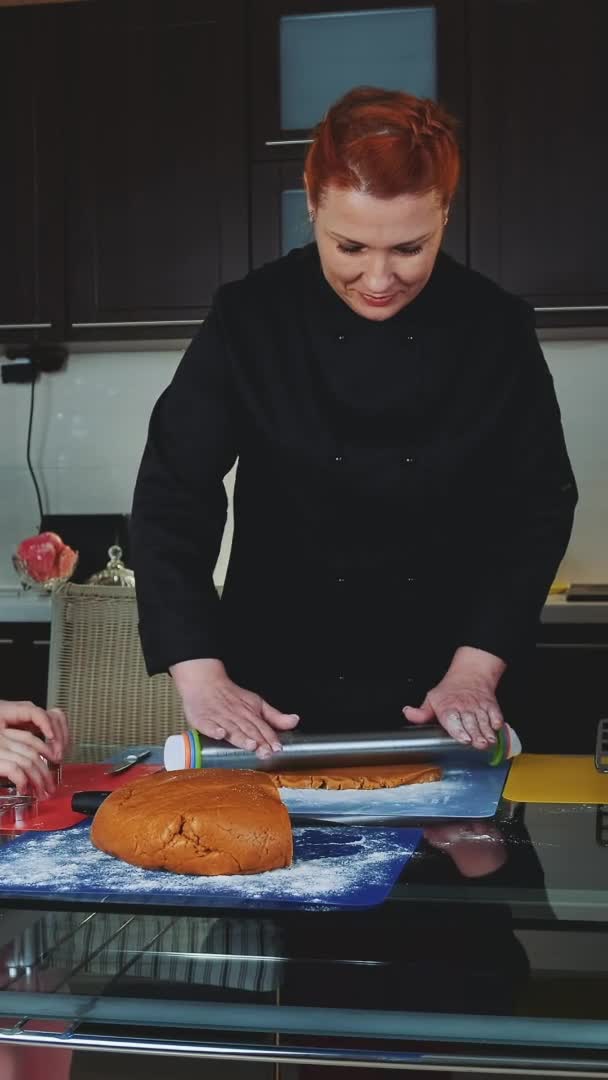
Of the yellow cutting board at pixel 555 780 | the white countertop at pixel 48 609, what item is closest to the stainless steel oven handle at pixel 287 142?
the white countertop at pixel 48 609

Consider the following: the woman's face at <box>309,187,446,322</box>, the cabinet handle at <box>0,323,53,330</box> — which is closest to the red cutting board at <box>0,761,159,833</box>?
the woman's face at <box>309,187,446,322</box>

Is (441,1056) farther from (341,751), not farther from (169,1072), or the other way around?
(341,751)

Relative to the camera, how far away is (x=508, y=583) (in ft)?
4.79

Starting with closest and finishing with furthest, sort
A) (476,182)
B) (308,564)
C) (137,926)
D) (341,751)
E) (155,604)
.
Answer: (137,926) → (341,751) → (155,604) → (308,564) → (476,182)

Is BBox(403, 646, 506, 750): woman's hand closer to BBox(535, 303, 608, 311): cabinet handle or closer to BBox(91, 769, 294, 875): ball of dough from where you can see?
BBox(91, 769, 294, 875): ball of dough

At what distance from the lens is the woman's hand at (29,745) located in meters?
1.10

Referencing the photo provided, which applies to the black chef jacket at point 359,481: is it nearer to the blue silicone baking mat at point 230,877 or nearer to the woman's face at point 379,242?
the woman's face at point 379,242

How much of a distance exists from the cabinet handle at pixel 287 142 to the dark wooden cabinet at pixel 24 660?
1298mm

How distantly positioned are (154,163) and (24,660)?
127 cm

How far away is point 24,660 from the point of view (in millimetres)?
2996

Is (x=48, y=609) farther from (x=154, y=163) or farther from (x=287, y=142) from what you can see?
(x=287, y=142)

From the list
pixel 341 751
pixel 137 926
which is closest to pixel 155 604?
pixel 341 751

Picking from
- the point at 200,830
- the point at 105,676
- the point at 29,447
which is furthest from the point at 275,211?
the point at 200,830

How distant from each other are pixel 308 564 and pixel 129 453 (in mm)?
2024
